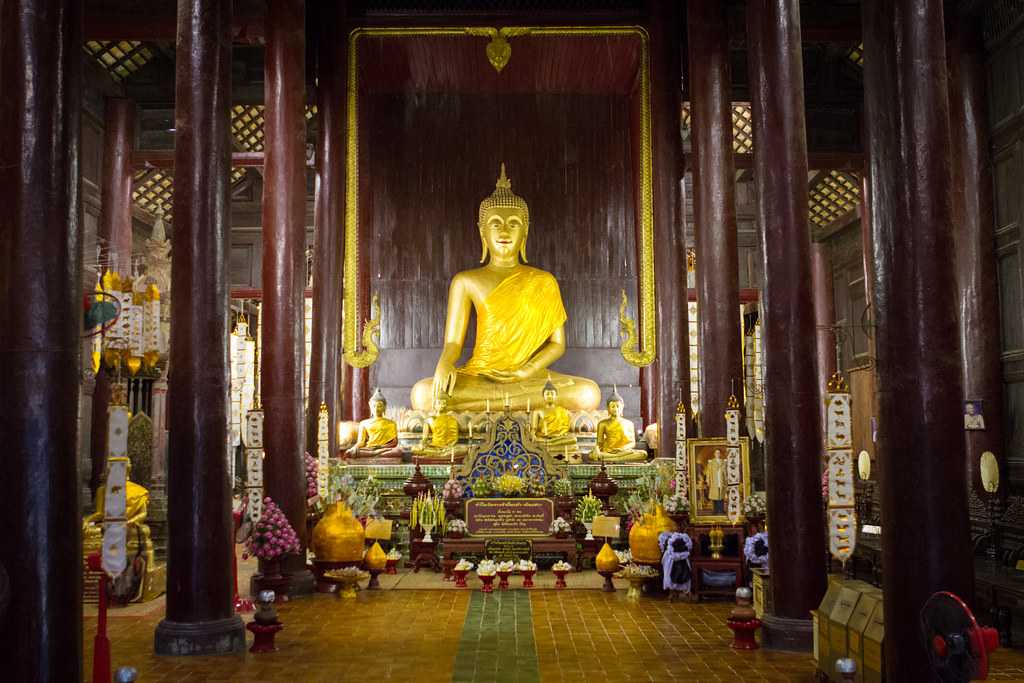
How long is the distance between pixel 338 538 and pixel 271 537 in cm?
94

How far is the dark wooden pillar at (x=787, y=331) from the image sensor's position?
6.38 metres

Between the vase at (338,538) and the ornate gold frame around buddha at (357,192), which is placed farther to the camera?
the ornate gold frame around buddha at (357,192)

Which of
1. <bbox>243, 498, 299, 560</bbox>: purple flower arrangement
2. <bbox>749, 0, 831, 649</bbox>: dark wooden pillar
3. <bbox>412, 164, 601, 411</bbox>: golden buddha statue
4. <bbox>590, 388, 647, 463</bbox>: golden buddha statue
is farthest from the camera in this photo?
<bbox>412, 164, 601, 411</bbox>: golden buddha statue

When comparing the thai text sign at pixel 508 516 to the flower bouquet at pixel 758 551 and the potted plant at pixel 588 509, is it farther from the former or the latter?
the flower bouquet at pixel 758 551

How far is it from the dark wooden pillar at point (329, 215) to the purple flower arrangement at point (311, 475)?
4.56 feet

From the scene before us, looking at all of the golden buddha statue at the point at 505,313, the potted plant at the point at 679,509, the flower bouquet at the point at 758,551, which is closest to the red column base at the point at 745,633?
the flower bouquet at the point at 758,551

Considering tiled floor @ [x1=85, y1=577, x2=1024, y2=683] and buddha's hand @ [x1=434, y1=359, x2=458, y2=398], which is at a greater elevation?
buddha's hand @ [x1=434, y1=359, x2=458, y2=398]

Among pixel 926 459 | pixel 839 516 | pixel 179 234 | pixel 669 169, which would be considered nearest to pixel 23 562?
pixel 179 234

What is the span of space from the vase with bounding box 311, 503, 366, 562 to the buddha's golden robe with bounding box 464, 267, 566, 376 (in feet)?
16.7

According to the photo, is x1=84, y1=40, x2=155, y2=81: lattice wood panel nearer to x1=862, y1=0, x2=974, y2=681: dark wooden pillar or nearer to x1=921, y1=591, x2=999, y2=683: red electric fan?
x1=862, y1=0, x2=974, y2=681: dark wooden pillar

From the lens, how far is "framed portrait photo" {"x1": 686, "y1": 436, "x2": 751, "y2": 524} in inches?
327

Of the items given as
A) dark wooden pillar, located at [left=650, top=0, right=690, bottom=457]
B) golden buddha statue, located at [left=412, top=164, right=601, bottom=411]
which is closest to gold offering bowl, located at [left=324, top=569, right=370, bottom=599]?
dark wooden pillar, located at [left=650, top=0, right=690, bottom=457]

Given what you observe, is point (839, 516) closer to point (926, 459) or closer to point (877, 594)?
point (877, 594)

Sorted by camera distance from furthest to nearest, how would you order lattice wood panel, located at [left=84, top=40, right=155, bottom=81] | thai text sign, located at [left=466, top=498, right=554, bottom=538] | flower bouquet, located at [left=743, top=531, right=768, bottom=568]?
lattice wood panel, located at [left=84, top=40, right=155, bottom=81] → thai text sign, located at [left=466, top=498, right=554, bottom=538] → flower bouquet, located at [left=743, top=531, right=768, bottom=568]
